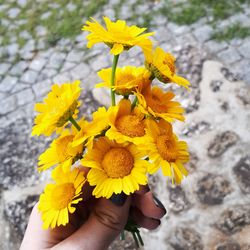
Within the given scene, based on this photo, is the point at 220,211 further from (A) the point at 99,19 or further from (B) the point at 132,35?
(A) the point at 99,19

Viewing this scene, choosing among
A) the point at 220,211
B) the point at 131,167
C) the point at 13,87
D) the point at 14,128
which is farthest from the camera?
the point at 13,87

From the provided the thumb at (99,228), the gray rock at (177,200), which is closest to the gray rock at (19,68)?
the gray rock at (177,200)

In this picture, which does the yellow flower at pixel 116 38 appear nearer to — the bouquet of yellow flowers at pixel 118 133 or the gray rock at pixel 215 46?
the bouquet of yellow flowers at pixel 118 133

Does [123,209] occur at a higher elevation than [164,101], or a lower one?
lower

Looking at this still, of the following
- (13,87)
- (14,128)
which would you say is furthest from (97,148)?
(13,87)

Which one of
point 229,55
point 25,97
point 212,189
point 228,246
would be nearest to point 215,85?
point 229,55

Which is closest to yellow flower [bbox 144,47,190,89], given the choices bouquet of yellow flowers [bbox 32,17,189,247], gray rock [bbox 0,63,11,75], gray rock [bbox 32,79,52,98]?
bouquet of yellow flowers [bbox 32,17,189,247]
